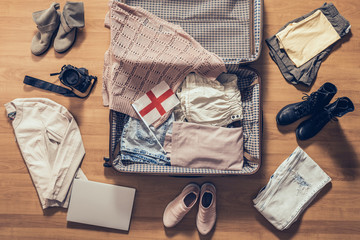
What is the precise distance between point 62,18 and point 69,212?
2.99ft

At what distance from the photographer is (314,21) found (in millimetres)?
1295

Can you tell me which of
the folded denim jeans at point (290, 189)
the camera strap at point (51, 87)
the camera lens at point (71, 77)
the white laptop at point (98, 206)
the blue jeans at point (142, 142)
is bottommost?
the white laptop at point (98, 206)

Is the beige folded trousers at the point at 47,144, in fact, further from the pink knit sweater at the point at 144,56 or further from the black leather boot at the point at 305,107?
the black leather boot at the point at 305,107

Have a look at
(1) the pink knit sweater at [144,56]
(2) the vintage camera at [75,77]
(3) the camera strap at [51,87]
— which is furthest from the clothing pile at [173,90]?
(3) the camera strap at [51,87]

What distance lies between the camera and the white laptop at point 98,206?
123 cm

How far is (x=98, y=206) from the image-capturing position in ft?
4.04

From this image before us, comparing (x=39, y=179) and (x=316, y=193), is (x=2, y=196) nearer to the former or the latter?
(x=39, y=179)

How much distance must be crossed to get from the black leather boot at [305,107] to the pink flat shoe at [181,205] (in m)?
0.52

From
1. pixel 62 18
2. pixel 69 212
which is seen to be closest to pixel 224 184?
pixel 69 212

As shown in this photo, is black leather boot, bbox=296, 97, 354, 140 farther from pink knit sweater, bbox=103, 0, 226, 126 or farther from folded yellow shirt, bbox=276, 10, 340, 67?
pink knit sweater, bbox=103, 0, 226, 126

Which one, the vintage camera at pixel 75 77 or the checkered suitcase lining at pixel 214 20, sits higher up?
the checkered suitcase lining at pixel 214 20

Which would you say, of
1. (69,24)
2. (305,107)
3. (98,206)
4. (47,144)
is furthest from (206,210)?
(69,24)

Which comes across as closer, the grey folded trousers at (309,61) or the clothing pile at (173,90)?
the clothing pile at (173,90)

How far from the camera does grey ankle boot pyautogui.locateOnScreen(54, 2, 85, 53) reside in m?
1.24
